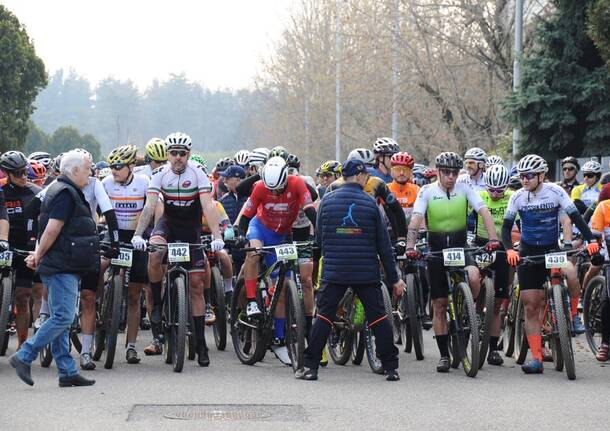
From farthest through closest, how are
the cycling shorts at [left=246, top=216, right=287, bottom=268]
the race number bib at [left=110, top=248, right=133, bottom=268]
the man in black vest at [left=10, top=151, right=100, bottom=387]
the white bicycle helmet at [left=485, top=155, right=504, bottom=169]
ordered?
the white bicycle helmet at [left=485, top=155, right=504, bottom=169]
the cycling shorts at [left=246, top=216, right=287, bottom=268]
the race number bib at [left=110, top=248, right=133, bottom=268]
the man in black vest at [left=10, top=151, right=100, bottom=387]

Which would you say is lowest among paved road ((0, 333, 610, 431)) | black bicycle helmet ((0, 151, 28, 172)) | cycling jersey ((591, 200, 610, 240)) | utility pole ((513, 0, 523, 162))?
paved road ((0, 333, 610, 431))

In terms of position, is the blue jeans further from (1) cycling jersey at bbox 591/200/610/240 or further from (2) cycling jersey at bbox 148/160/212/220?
(1) cycling jersey at bbox 591/200/610/240

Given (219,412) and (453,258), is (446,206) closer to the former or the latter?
(453,258)

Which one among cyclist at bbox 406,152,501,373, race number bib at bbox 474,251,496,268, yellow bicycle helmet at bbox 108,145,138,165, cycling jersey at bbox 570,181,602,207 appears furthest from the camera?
cycling jersey at bbox 570,181,602,207

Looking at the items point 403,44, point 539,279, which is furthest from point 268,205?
point 403,44

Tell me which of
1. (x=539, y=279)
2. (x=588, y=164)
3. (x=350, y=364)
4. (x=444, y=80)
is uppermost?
(x=444, y=80)

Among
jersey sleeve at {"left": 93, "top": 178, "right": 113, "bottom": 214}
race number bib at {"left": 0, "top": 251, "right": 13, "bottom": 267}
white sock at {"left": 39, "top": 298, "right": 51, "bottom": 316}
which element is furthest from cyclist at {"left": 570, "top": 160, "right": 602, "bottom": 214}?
race number bib at {"left": 0, "top": 251, "right": 13, "bottom": 267}

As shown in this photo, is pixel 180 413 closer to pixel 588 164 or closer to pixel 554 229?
pixel 554 229

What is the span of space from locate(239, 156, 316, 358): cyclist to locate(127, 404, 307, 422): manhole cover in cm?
276

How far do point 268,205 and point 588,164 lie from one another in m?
6.47

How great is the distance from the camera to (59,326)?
1128cm

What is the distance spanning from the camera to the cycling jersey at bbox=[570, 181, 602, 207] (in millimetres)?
18016

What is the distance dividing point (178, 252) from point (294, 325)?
1.24 meters

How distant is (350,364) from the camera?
44.5 ft
